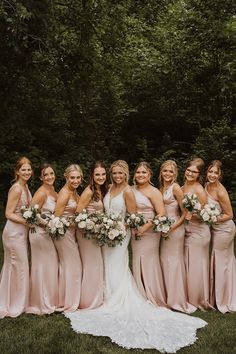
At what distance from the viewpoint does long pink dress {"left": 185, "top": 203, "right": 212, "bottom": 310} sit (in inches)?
315

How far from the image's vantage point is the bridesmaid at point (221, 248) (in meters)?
8.05

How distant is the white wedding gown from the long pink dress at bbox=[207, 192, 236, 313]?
0.97 meters

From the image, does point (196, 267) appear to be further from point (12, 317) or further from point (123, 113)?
point (123, 113)

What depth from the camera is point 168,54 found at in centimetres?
1895

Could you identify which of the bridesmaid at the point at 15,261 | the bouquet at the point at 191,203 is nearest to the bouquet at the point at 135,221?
the bouquet at the point at 191,203

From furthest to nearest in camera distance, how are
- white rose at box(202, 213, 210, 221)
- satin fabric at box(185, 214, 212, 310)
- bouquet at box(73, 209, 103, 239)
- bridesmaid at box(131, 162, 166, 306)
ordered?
satin fabric at box(185, 214, 212, 310), bridesmaid at box(131, 162, 166, 306), white rose at box(202, 213, 210, 221), bouquet at box(73, 209, 103, 239)

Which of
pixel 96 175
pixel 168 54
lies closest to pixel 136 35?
A: pixel 168 54

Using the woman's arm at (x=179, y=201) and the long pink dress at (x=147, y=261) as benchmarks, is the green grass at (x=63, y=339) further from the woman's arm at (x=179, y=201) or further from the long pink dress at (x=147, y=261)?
the woman's arm at (x=179, y=201)

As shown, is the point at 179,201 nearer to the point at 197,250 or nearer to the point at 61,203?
the point at 197,250

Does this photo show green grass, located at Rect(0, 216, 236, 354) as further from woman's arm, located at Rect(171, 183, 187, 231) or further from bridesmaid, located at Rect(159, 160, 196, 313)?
woman's arm, located at Rect(171, 183, 187, 231)

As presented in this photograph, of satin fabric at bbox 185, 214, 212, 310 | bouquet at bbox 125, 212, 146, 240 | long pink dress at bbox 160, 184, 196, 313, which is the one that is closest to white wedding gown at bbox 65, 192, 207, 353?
bouquet at bbox 125, 212, 146, 240

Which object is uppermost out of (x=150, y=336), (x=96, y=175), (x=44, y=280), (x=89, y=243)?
(x=96, y=175)

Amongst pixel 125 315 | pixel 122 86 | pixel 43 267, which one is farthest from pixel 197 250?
pixel 122 86

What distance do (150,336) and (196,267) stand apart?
5.93ft
